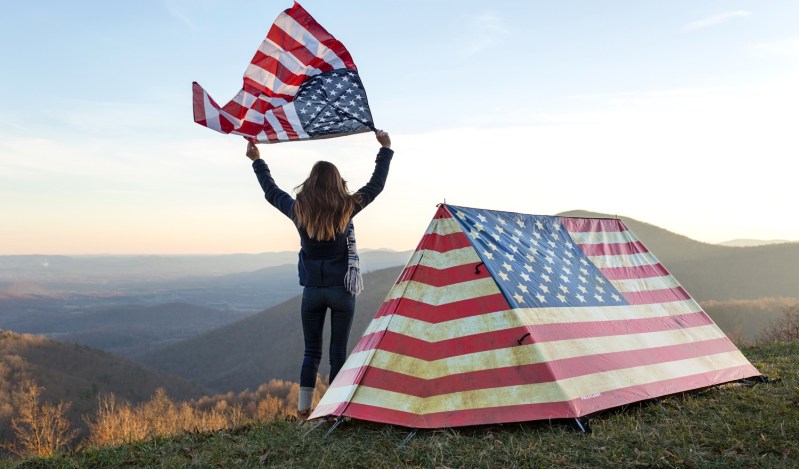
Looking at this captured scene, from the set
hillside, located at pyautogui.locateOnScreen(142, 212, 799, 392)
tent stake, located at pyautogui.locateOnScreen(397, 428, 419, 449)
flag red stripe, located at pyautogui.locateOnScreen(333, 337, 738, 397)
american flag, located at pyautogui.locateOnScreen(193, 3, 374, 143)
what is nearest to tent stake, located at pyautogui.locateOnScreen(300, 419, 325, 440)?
flag red stripe, located at pyautogui.locateOnScreen(333, 337, 738, 397)

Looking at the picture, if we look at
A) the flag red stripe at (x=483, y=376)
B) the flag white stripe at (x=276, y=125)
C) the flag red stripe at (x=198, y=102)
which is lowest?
the flag red stripe at (x=483, y=376)

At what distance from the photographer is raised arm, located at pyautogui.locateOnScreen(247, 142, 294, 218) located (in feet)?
18.3

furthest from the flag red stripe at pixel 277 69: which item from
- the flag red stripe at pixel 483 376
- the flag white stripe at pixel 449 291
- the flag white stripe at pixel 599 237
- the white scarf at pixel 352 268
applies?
the flag white stripe at pixel 599 237

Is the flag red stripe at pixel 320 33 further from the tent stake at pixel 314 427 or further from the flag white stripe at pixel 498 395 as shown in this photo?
the tent stake at pixel 314 427

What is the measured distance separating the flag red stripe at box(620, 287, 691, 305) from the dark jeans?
3011 mm

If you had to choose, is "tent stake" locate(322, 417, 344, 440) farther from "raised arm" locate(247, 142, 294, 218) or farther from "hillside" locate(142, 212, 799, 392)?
"hillside" locate(142, 212, 799, 392)

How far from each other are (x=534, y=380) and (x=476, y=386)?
0.47 metres

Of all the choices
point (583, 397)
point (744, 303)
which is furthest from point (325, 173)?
point (744, 303)

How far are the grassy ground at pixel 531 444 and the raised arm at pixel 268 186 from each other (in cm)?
195

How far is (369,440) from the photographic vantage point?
4746 mm

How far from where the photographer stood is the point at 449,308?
538 cm

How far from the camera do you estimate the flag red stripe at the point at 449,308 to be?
17.4 feet

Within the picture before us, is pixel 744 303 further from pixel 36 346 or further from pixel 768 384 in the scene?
pixel 36 346

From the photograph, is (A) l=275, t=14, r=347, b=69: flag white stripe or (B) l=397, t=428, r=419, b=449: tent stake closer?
(B) l=397, t=428, r=419, b=449: tent stake
